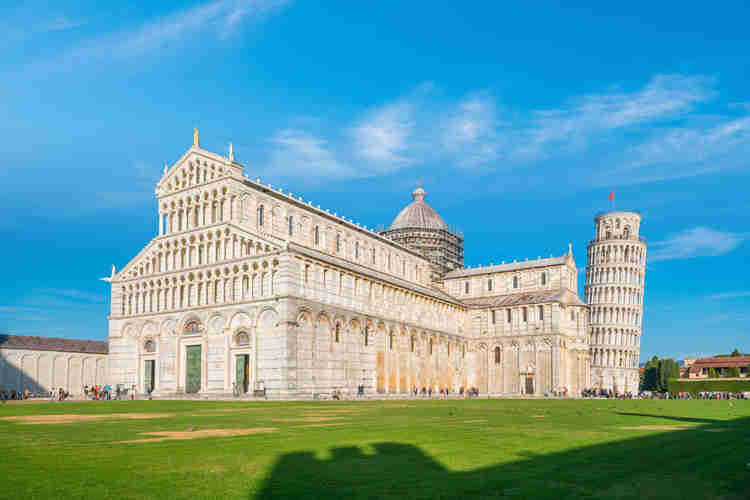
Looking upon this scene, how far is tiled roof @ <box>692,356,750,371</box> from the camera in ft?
408

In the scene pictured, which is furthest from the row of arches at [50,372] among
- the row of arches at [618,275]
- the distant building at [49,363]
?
the row of arches at [618,275]

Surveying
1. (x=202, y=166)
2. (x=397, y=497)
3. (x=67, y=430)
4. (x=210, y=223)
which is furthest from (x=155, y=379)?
(x=397, y=497)

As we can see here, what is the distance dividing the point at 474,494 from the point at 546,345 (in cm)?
8103

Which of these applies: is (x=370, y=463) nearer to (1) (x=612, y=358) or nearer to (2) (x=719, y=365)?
(1) (x=612, y=358)

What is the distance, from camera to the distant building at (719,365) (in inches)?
4875

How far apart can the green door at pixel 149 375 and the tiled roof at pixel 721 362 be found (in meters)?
108

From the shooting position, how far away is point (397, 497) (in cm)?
1010

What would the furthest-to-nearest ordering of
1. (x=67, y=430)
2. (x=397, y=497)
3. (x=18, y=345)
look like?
(x=18, y=345) → (x=67, y=430) → (x=397, y=497)

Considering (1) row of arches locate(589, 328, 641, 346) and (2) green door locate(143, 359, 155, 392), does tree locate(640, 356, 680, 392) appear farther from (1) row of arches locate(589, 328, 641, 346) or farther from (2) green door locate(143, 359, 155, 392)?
(2) green door locate(143, 359, 155, 392)

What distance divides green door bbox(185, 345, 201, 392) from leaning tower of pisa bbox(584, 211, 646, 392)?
279 ft

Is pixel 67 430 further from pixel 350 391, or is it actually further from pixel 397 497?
pixel 350 391

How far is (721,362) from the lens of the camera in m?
130

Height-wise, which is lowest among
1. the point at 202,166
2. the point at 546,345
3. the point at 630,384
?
the point at 630,384

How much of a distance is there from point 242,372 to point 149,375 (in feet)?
47.6
